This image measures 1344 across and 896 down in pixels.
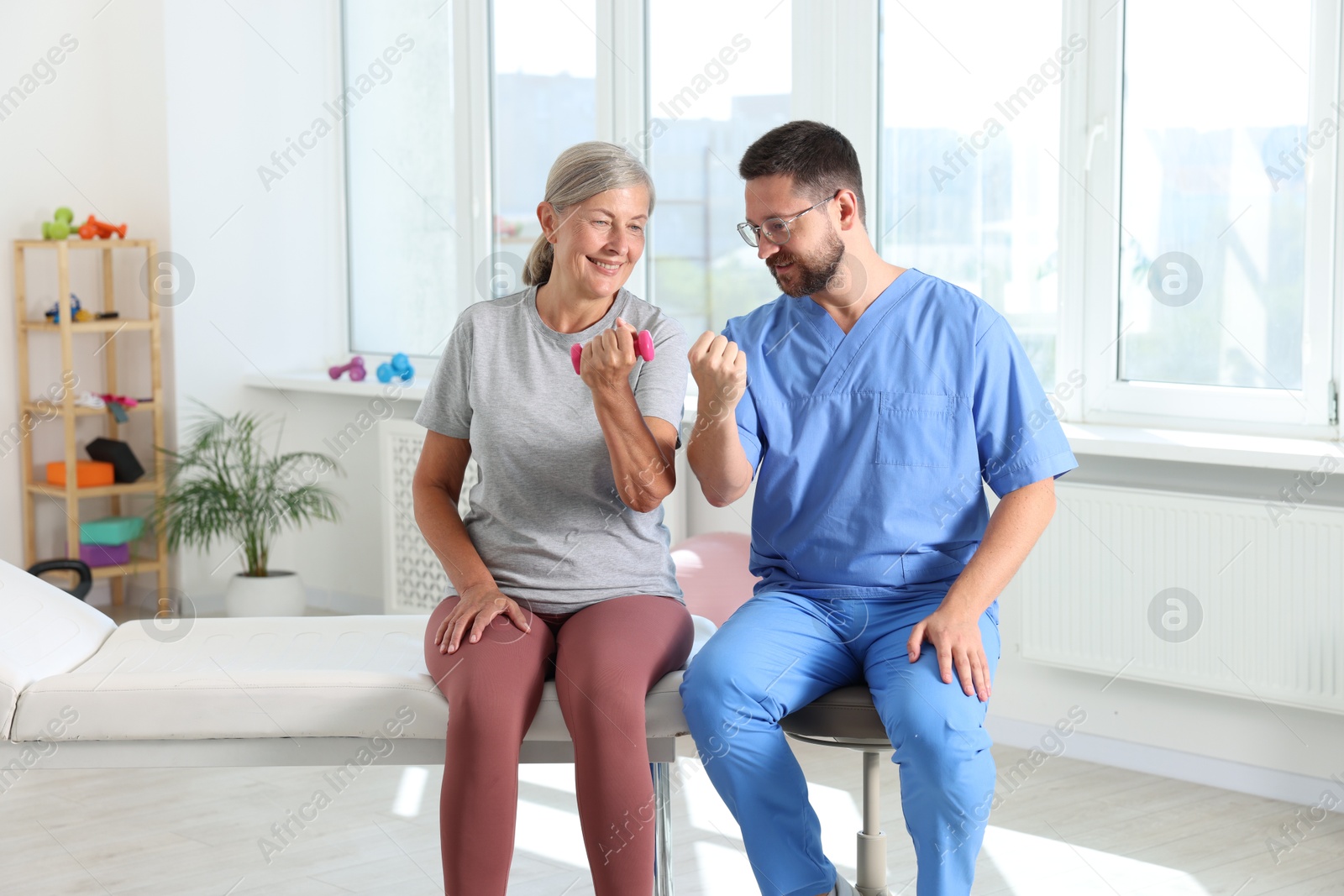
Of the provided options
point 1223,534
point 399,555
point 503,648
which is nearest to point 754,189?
point 503,648

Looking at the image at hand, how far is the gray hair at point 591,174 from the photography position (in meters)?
1.75

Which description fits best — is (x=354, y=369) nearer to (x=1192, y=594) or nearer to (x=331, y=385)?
(x=331, y=385)

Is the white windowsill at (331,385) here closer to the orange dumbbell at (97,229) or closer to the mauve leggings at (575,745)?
the orange dumbbell at (97,229)

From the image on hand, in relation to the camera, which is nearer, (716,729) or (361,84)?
(716,729)

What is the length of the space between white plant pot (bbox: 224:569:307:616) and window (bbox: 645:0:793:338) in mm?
1365

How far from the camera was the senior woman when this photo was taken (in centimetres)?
157

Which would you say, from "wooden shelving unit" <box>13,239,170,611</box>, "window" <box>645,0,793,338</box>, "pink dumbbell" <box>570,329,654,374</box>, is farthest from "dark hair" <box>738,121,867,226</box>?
"wooden shelving unit" <box>13,239,170,611</box>

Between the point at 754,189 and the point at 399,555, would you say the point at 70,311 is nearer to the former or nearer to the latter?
the point at 399,555

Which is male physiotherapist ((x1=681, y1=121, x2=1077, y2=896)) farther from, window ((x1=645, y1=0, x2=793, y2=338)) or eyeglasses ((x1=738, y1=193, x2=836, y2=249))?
window ((x1=645, y1=0, x2=793, y2=338))

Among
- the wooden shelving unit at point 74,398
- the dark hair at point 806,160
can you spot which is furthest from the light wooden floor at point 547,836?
Answer: the wooden shelving unit at point 74,398

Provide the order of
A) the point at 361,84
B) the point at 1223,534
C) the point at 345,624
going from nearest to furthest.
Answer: the point at 345,624 < the point at 1223,534 < the point at 361,84

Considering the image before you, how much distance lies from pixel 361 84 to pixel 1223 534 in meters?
3.02

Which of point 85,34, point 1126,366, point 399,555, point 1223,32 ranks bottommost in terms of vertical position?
point 399,555

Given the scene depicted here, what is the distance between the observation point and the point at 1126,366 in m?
2.78
